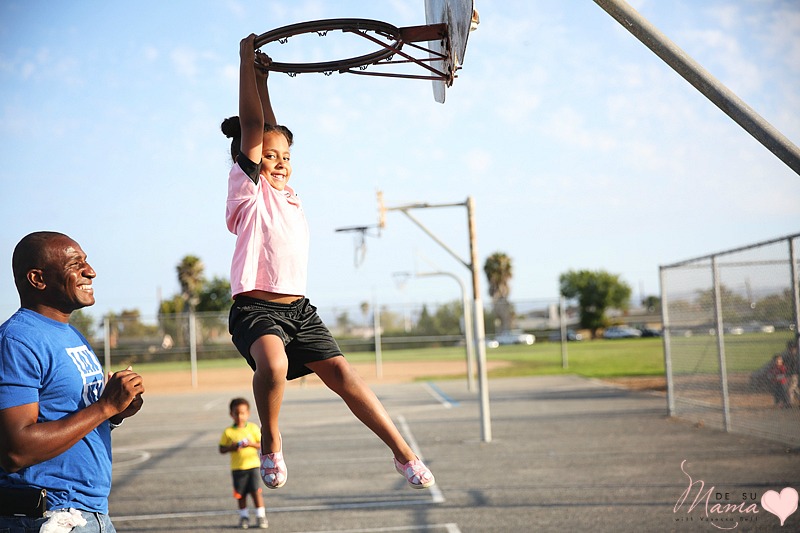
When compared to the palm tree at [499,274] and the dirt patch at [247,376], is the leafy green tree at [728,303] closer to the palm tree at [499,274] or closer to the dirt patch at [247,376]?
the dirt patch at [247,376]

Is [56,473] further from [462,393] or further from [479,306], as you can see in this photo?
[462,393]

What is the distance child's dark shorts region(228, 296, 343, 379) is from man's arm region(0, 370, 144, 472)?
0.61 m

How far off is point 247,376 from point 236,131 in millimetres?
31912

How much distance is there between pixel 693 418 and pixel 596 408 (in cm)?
318

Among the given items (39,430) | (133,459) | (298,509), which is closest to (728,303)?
(298,509)

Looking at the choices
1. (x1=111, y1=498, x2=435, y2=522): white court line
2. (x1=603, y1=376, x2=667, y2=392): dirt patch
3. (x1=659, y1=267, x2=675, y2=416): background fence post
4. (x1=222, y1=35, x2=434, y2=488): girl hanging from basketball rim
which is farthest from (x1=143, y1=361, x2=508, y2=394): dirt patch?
(x1=222, y1=35, x2=434, y2=488): girl hanging from basketball rim

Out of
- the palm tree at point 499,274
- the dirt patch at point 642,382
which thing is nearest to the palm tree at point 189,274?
the palm tree at point 499,274

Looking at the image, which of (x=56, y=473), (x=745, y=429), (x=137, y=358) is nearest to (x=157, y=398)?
(x=137, y=358)

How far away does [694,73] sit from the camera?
3.12 meters

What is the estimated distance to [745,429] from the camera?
1335 cm

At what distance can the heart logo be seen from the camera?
7.74m

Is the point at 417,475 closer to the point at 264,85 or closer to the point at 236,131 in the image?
the point at 236,131

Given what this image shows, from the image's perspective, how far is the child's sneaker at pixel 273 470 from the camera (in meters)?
3.44

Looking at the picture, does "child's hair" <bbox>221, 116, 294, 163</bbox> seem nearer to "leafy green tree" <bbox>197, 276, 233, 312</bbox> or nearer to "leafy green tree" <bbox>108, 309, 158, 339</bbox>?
"leafy green tree" <bbox>108, 309, 158, 339</bbox>
